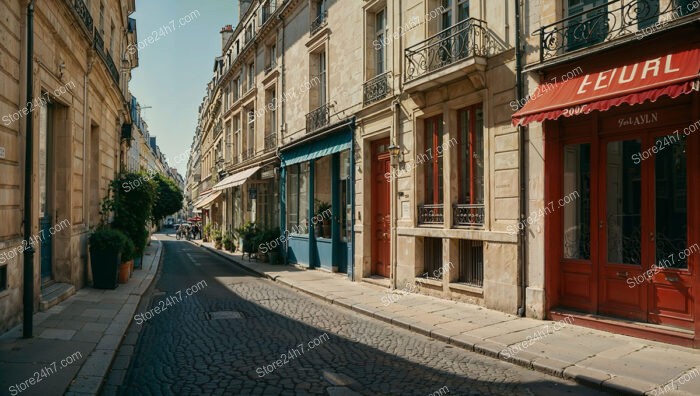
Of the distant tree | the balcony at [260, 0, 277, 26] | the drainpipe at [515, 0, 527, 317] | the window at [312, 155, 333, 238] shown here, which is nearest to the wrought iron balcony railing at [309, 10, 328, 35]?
the window at [312, 155, 333, 238]

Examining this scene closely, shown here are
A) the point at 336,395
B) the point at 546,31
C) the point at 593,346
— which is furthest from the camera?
the point at 546,31

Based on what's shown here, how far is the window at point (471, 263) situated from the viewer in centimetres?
900

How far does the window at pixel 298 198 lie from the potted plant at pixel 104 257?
6.54 meters

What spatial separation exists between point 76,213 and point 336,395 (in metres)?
8.03

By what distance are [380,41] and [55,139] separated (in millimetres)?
7501

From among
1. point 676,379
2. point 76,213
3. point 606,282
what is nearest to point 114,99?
point 76,213

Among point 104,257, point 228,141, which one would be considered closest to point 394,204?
point 104,257

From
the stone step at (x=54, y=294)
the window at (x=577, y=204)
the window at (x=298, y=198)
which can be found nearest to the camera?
the window at (x=577, y=204)

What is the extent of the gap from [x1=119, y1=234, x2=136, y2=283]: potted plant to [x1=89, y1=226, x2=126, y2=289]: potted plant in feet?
0.88

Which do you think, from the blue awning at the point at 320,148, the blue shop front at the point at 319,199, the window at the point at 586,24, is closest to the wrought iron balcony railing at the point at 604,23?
the window at the point at 586,24

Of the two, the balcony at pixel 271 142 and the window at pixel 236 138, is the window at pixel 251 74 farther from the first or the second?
the balcony at pixel 271 142

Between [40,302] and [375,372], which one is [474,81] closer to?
[375,372]

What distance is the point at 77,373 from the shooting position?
4.86 metres

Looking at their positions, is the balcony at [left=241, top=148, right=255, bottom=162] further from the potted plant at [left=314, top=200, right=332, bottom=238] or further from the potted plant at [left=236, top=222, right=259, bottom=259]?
the potted plant at [left=314, top=200, right=332, bottom=238]
